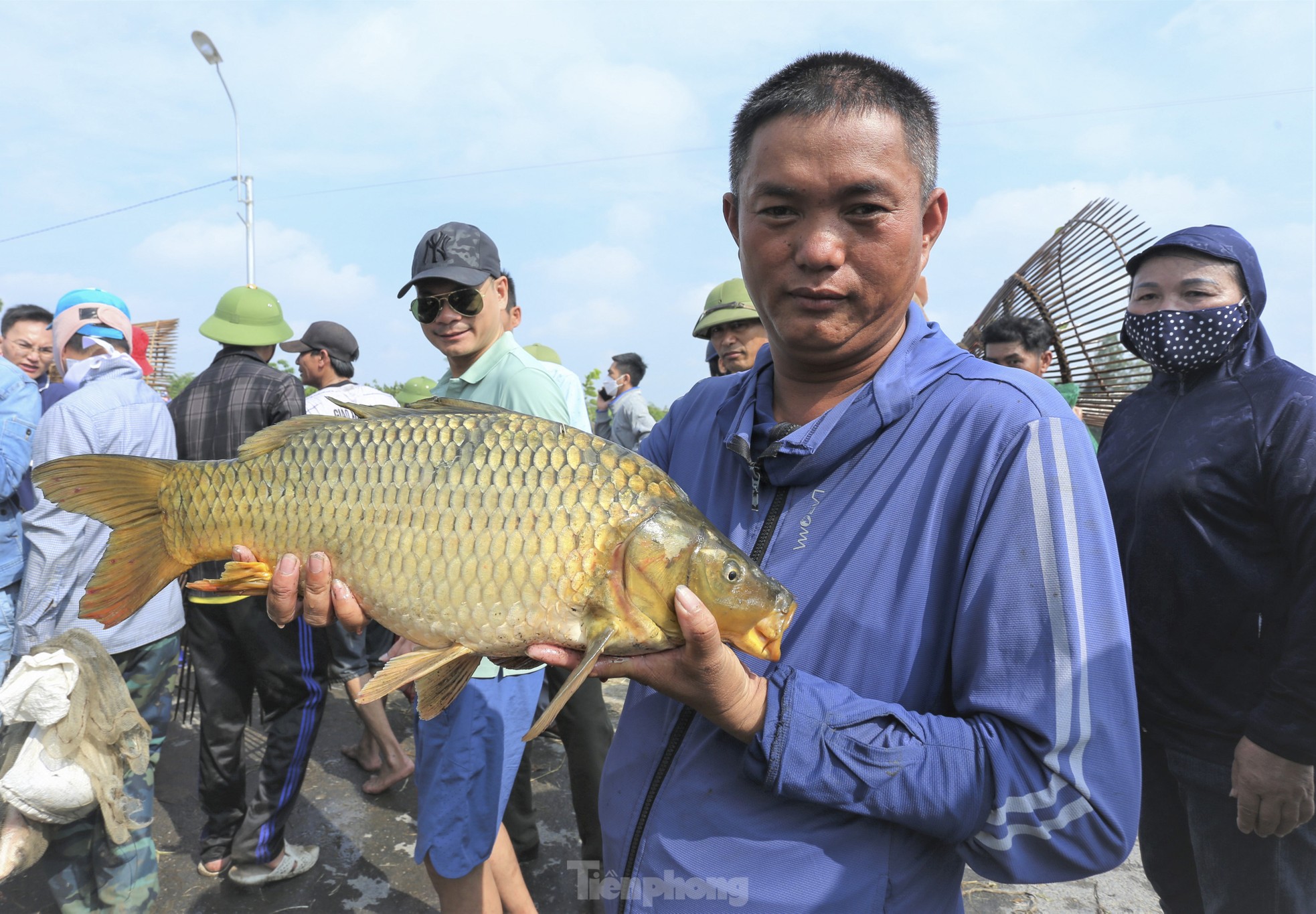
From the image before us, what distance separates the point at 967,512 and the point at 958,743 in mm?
348

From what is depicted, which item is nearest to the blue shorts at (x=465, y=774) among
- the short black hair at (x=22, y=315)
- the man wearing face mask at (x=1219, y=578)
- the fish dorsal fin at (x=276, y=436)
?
the fish dorsal fin at (x=276, y=436)

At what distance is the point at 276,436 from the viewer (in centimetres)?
187

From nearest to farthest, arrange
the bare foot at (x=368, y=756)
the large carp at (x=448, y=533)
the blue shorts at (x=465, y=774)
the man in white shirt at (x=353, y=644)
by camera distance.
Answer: the large carp at (x=448, y=533) → the blue shorts at (x=465, y=774) → the man in white shirt at (x=353, y=644) → the bare foot at (x=368, y=756)

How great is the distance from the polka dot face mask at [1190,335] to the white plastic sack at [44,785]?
4.30m

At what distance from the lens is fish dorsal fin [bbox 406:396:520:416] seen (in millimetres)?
1719

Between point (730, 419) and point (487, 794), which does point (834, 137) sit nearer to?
point (730, 419)

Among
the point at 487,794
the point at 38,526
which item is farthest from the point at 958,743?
the point at 38,526

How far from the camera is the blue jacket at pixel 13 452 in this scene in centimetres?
365

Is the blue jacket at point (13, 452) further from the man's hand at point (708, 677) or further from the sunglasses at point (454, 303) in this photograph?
the man's hand at point (708, 677)

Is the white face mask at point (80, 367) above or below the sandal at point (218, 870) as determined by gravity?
above

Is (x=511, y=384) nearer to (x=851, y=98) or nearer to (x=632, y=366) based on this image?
(x=851, y=98)

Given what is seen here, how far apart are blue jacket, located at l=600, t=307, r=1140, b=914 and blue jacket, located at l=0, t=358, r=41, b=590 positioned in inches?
148

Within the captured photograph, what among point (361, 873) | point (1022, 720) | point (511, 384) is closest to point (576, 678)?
point (1022, 720)

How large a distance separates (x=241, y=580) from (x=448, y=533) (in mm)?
602
